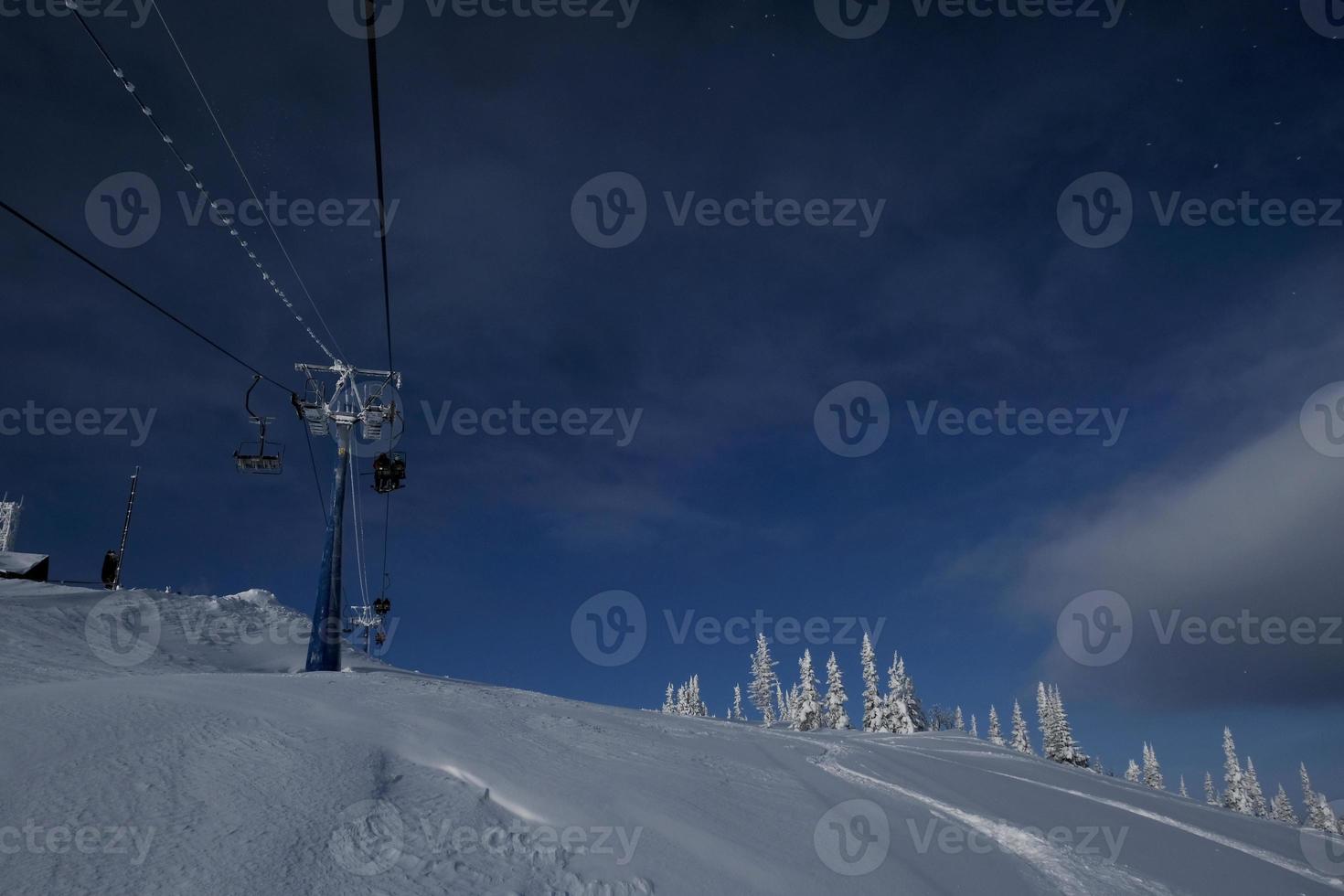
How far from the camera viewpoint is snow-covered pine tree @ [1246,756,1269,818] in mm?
79312

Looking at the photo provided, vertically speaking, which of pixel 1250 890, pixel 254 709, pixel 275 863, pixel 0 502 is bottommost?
pixel 1250 890

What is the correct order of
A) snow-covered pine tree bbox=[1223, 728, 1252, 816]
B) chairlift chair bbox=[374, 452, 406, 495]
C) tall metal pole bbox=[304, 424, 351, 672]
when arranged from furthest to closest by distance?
snow-covered pine tree bbox=[1223, 728, 1252, 816], chairlift chair bbox=[374, 452, 406, 495], tall metal pole bbox=[304, 424, 351, 672]

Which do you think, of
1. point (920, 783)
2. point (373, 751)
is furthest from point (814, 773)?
point (373, 751)

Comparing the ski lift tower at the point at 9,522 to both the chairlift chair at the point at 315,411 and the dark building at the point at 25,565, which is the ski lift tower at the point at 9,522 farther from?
the chairlift chair at the point at 315,411

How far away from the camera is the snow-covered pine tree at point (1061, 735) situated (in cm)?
6103

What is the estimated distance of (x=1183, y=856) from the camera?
8.28 metres

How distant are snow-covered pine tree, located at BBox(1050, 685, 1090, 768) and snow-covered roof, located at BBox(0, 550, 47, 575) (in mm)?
80037

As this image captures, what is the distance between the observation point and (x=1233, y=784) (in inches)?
3078

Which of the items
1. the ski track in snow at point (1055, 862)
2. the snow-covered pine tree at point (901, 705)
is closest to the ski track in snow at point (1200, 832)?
the ski track in snow at point (1055, 862)

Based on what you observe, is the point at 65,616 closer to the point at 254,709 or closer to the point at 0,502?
the point at 254,709

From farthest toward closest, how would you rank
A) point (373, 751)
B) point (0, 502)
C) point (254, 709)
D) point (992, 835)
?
1. point (0, 502)
2. point (992, 835)
3. point (254, 709)
4. point (373, 751)

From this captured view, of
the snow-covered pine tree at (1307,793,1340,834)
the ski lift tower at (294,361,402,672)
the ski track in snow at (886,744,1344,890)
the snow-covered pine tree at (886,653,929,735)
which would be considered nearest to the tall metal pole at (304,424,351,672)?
the ski lift tower at (294,361,402,672)

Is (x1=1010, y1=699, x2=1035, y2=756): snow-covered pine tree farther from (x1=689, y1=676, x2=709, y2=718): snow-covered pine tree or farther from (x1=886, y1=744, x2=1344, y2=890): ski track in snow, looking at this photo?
(x1=886, y1=744, x2=1344, y2=890): ski track in snow

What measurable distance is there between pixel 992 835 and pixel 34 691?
906 cm
